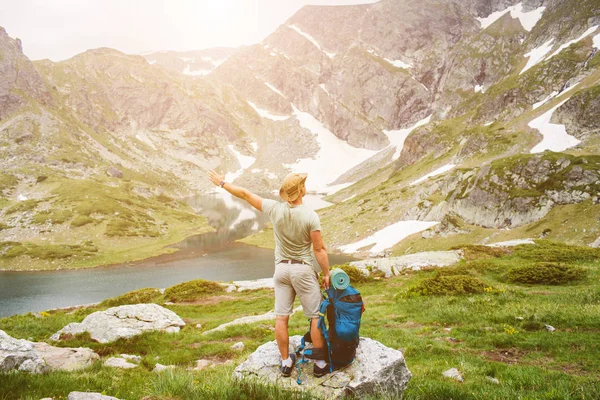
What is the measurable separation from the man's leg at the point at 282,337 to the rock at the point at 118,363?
684cm

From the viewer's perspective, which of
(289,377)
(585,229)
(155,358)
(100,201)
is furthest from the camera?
(100,201)

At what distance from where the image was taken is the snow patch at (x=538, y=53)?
157137 mm

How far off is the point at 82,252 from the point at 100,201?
47.5 m

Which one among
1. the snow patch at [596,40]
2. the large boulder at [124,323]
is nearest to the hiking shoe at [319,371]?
the large boulder at [124,323]

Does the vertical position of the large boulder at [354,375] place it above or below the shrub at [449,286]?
above

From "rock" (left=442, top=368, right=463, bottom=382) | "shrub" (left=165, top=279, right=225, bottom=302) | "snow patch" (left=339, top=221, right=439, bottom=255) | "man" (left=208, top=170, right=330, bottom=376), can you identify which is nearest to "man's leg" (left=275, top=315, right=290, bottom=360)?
"man" (left=208, top=170, right=330, bottom=376)

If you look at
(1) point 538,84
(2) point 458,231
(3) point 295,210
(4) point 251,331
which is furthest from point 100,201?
(1) point 538,84

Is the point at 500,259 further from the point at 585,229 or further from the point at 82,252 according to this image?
the point at 82,252

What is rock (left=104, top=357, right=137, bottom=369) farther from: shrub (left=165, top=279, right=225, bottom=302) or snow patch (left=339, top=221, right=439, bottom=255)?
snow patch (left=339, top=221, right=439, bottom=255)

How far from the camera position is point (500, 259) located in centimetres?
2875

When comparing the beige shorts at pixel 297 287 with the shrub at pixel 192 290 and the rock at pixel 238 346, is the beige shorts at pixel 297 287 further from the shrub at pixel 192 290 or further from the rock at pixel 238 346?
the shrub at pixel 192 290

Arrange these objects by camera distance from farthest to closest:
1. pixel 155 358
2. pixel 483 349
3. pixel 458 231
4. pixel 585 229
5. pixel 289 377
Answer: pixel 458 231 < pixel 585 229 < pixel 155 358 < pixel 483 349 < pixel 289 377

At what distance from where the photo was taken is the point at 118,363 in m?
11.0

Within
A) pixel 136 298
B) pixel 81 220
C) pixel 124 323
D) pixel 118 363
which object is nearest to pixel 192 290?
pixel 136 298
